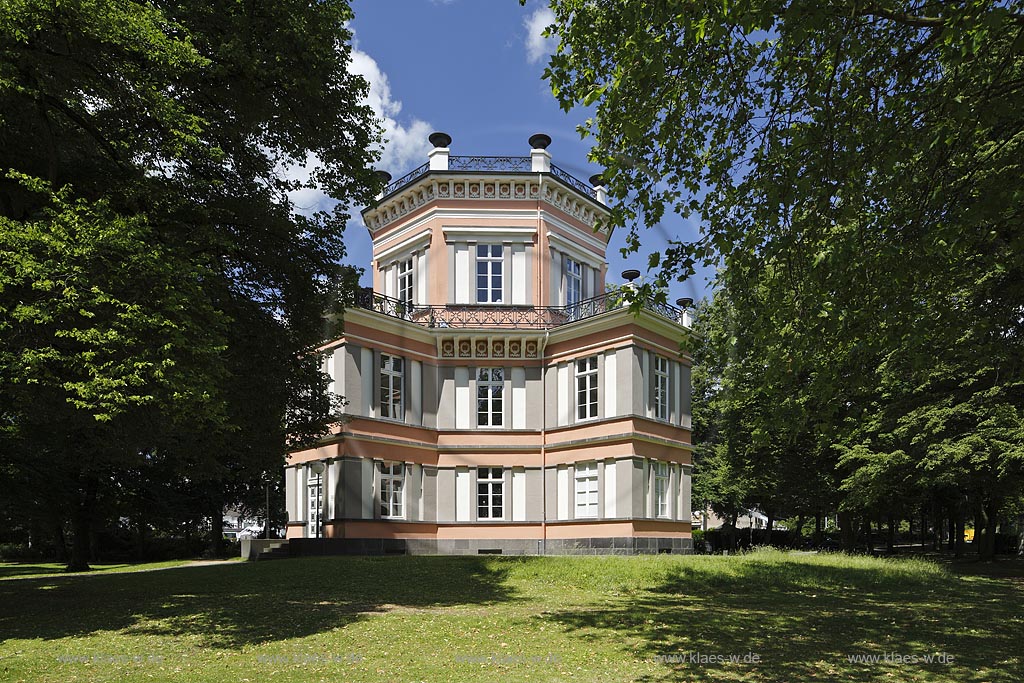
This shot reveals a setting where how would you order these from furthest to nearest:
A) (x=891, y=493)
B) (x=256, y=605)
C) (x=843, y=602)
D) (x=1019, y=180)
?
(x=891, y=493) → (x=843, y=602) → (x=256, y=605) → (x=1019, y=180)

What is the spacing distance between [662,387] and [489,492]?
27.1 ft

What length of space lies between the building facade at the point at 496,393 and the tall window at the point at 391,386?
78mm

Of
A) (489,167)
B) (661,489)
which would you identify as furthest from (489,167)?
(661,489)

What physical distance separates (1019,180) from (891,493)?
23567 millimetres

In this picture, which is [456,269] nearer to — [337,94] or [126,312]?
[337,94]

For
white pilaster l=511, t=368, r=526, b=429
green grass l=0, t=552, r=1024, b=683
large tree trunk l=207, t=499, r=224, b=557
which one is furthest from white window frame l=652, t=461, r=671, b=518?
large tree trunk l=207, t=499, r=224, b=557

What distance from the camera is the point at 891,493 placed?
95.9 feet

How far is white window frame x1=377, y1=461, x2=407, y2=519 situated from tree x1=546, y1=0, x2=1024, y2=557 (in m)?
21.2

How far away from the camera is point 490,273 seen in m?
33.7

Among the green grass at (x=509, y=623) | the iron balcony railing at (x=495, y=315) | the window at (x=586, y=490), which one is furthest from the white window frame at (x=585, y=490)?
the green grass at (x=509, y=623)

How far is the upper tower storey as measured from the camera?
33.2 m

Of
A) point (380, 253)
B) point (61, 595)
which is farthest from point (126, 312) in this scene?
point (380, 253)

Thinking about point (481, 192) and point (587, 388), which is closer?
point (587, 388)

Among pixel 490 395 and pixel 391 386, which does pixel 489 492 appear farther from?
pixel 391 386
